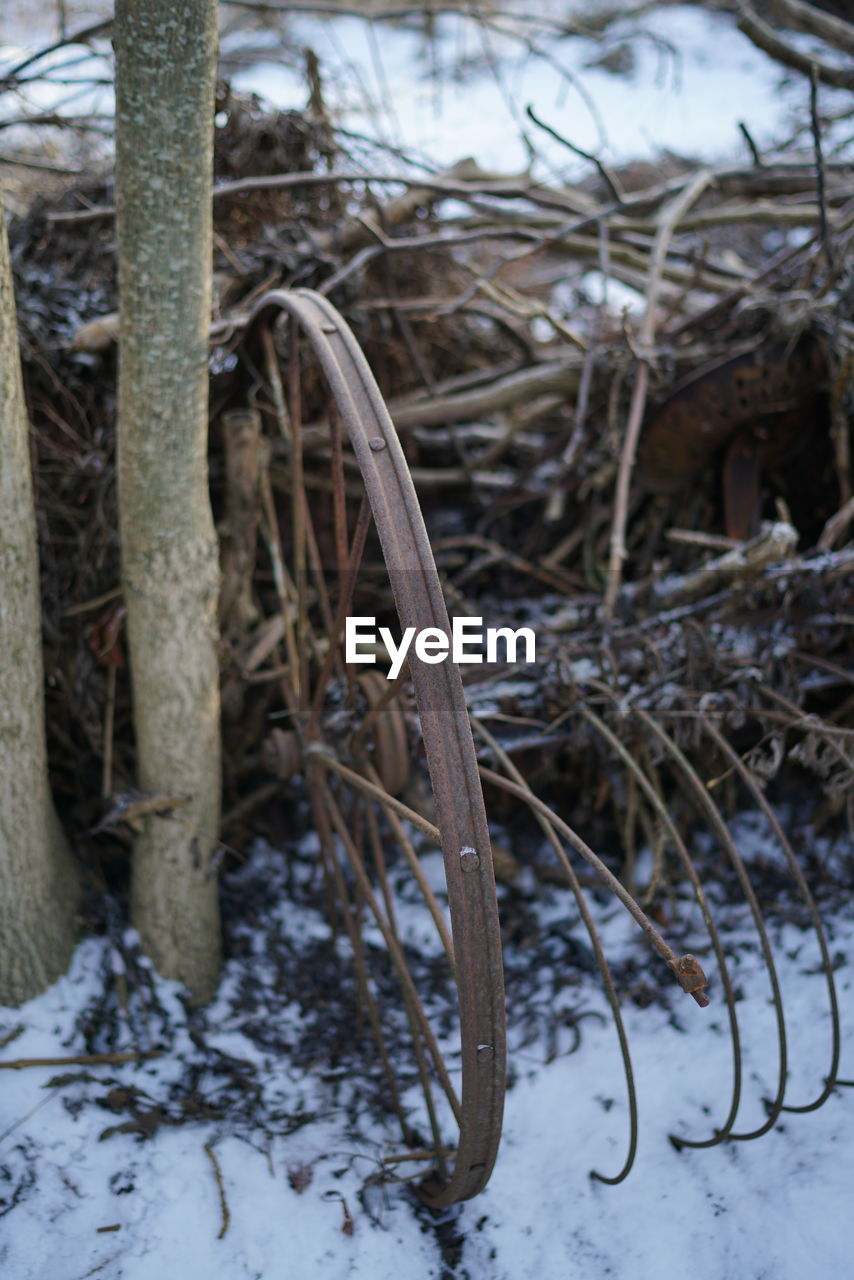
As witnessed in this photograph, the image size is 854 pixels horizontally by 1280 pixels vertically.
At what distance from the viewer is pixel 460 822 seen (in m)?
1.16

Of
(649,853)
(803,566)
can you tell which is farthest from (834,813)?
(803,566)

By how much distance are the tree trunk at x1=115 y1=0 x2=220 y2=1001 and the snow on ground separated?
0.20m

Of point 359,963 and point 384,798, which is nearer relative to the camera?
point 384,798

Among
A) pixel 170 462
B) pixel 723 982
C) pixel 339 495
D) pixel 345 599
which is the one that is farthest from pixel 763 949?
pixel 170 462

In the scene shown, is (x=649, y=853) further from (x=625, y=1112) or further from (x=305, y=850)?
(x=305, y=850)

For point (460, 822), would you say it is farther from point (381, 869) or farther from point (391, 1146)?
point (391, 1146)

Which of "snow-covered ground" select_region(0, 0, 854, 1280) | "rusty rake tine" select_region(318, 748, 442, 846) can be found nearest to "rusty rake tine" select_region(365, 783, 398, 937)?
"rusty rake tine" select_region(318, 748, 442, 846)

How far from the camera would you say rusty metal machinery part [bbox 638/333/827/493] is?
221 centimetres

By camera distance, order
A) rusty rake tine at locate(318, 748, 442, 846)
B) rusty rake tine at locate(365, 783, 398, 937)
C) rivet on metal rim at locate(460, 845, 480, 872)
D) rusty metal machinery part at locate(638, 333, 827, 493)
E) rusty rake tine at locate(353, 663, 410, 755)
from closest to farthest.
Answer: rivet on metal rim at locate(460, 845, 480, 872) → rusty rake tine at locate(318, 748, 442, 846) → rusty rake tine at locate(353, 663, 410, 755) → rusty rake tine at locate(365, 783, 398, 937) → rusty metal machinery part at locate(638, 333, 827, 493)

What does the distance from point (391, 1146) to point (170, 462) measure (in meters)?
1.35

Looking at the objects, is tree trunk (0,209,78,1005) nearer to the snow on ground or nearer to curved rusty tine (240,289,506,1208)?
the snow on ground

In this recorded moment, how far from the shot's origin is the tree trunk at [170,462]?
142 cm

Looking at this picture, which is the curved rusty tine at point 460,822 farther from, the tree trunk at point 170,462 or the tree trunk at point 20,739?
the tree trunk at point 20,739

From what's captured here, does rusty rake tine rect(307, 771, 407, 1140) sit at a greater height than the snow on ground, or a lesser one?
greater
